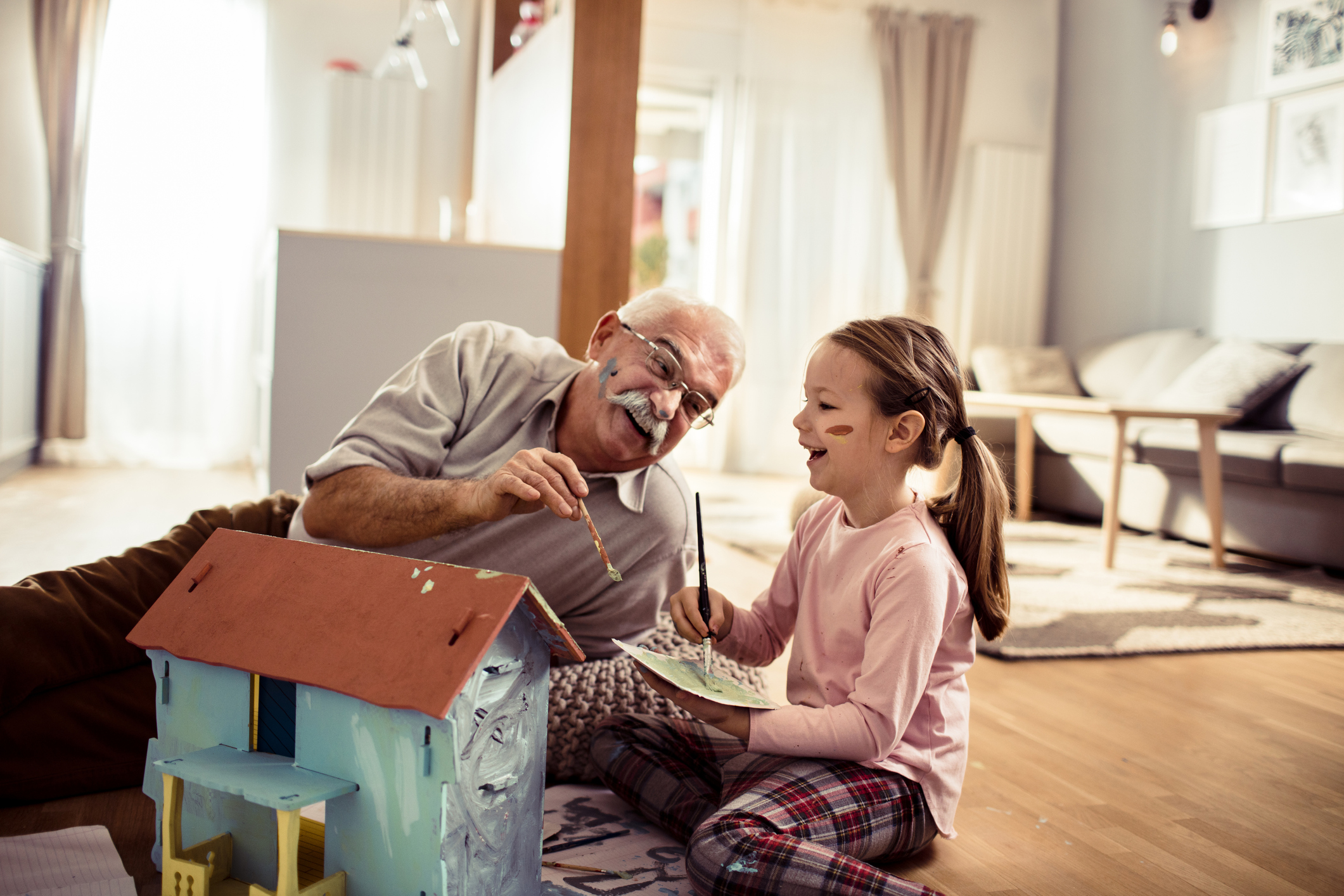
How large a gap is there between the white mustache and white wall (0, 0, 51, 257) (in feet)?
15.1

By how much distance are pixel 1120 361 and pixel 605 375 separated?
4.30m

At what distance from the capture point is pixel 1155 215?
5.60 meters

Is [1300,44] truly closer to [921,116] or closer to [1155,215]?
[1155,215]

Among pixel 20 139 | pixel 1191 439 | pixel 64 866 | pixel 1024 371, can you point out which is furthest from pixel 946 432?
pixel 20 139

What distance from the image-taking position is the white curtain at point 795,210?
5.94 metres

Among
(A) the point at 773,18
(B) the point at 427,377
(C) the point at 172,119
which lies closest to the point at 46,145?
(C) the point at 172,119

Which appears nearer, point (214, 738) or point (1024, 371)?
point (214, 738)

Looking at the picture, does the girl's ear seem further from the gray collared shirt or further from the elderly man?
the gray collared shirt

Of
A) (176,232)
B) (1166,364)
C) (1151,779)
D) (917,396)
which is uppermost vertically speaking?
(176,232)

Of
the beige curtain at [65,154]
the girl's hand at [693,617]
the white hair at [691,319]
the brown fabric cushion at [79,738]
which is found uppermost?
the beige curtain at [65,154]

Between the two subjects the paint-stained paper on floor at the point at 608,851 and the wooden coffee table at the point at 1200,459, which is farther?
the wooden coffee table at the point at 1200,459

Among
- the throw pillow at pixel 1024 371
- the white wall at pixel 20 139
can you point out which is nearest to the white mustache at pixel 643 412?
the throw pillow at pixel 1024 371

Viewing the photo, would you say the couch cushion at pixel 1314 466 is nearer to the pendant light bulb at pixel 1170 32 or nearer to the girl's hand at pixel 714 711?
the pendant light bulb at pixel 1170 32

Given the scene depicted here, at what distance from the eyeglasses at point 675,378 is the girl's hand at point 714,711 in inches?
17.7
